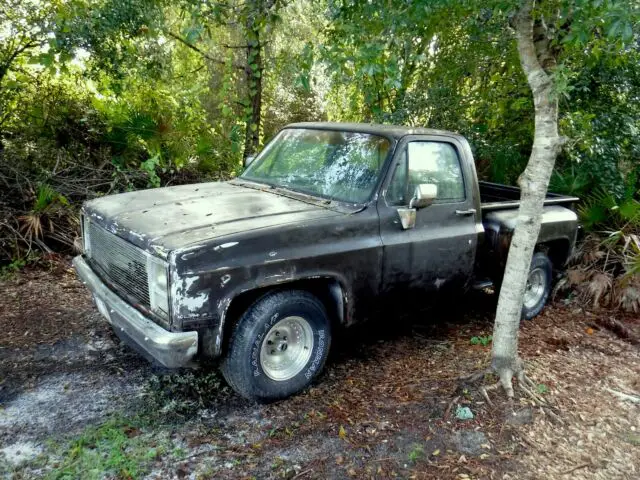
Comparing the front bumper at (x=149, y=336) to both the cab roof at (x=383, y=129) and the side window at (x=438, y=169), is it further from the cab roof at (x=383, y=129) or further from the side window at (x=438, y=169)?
the cab roof at (x=383, y=129)

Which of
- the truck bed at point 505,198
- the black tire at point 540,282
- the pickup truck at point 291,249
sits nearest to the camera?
the pickup truck at point 291,249

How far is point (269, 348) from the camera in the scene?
11.9 feet

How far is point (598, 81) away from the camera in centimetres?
650

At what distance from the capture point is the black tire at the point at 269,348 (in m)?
3.36

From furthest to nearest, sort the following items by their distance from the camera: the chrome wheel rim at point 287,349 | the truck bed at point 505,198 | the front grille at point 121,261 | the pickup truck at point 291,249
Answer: the truck bed at point 505,198, the chrome wheel rim at point 287,349, the front grille at point 121,261, the pickup truck at point 291,249

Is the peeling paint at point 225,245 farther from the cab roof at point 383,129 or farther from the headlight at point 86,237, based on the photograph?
the cab roof at point 383,129

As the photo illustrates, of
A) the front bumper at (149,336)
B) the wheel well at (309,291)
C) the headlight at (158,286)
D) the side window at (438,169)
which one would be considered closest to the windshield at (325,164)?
the side window at (438,169)

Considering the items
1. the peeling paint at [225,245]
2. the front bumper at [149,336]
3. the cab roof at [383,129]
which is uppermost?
the cab roof at [383,129]

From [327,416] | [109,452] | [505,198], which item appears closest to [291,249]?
[327,416]

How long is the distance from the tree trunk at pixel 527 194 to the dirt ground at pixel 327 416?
39cm

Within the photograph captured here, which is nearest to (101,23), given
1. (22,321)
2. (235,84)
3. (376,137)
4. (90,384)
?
(22,321)

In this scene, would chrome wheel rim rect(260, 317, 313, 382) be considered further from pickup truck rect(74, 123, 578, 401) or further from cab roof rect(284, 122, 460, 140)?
cab roof rect(284, 122, 460, 140)

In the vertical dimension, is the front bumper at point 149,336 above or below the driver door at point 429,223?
below

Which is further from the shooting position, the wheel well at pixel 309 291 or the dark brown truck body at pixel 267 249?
the wheel well at pixel 309 291
